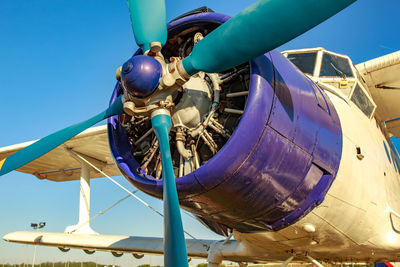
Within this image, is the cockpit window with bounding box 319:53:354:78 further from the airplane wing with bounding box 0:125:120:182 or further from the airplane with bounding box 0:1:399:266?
the airplane wing with bounding box 0:125:120:182

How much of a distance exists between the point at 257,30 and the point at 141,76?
1.05m

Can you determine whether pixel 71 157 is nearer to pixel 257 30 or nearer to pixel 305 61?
pixel 305 61

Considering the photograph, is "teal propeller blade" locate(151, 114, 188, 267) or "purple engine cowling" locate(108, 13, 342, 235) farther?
"purple engine cowling" locate(108, 13, 342, 235)

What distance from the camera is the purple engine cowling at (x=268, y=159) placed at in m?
3.36

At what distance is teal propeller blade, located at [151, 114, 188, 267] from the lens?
288 centimetres

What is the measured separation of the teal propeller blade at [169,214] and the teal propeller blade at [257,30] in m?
0.57

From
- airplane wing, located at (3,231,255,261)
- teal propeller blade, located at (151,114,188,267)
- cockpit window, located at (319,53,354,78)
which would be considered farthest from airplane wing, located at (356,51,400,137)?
teal propeller blade, located at (151,114,188,267)

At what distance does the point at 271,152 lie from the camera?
346 cm

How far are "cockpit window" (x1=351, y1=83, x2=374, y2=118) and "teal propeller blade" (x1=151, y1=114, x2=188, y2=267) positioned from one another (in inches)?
131

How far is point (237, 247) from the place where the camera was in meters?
6.52

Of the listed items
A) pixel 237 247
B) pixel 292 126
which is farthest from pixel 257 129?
pixel 237 247

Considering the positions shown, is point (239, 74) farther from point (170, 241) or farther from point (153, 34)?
point (170, 241)

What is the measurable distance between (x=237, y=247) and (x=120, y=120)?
10.7ft

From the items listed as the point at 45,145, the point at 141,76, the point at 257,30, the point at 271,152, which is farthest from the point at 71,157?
the point at 257,30
